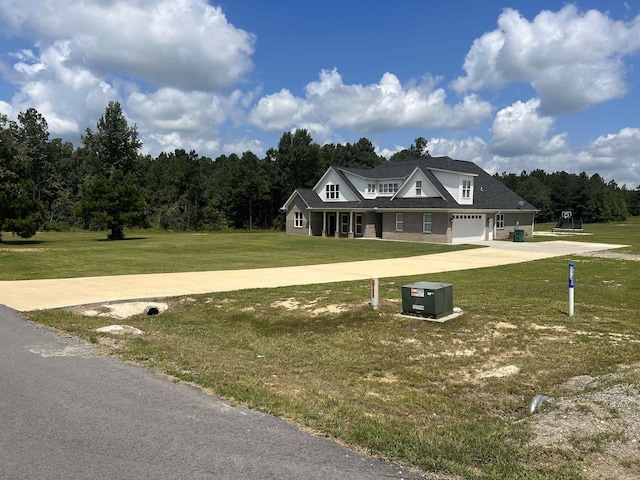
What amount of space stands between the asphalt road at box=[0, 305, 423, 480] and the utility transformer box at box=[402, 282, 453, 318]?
5462mm

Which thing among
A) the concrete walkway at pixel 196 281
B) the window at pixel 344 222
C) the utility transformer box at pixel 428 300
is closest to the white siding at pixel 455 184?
the window at pixel 344 222

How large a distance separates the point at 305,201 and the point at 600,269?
29.3 meters

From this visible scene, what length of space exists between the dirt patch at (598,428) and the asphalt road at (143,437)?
161cm

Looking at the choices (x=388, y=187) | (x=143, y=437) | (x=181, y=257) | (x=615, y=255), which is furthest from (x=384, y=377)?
(x=388, y=187)

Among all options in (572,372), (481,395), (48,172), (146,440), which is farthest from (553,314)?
(48,172)

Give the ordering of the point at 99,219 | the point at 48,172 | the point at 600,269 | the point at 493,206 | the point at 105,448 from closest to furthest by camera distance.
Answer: the point at 105,448, the point at 600,269, the point at 99,219, the point at 493,206, the point at 48,172

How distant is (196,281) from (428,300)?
9.33 m

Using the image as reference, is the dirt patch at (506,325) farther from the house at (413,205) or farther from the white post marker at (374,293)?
the house at (413,205)

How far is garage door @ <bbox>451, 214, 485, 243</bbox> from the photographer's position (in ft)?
124

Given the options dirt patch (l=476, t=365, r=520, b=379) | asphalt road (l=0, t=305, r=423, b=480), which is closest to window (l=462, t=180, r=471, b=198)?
dirt patch (l=476, t=365, r=520, b=379)

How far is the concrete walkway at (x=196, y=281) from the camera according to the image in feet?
44.8

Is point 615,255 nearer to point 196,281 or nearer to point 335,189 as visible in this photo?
point 196,281

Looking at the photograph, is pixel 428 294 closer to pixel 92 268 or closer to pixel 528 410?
pixel 528 410

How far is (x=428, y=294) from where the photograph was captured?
33.6 ft
